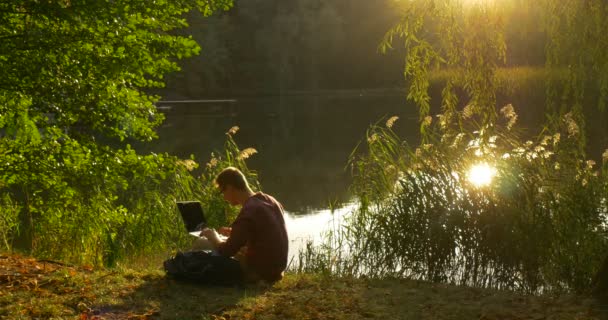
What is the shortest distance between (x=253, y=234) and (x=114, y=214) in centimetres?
260

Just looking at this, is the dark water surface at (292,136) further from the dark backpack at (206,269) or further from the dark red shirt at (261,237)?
the dark backpack at (206,269)

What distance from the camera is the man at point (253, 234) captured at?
20.3 feet

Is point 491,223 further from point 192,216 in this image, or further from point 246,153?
point 246,153

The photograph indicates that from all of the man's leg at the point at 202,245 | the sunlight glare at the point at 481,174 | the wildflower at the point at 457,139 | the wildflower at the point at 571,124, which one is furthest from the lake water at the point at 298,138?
the man's leg at the point at 202,245

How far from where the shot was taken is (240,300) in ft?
19.2

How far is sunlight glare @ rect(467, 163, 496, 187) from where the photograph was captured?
8102 millimetres

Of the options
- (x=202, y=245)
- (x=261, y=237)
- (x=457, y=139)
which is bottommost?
(x=202, y=245)

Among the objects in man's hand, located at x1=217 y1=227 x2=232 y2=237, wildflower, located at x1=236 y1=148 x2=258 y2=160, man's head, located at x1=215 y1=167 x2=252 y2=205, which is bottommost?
man's hand, located at x1=217 y1=227 x2=232 y2=237

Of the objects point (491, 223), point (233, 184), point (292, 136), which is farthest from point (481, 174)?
point (292, 136)

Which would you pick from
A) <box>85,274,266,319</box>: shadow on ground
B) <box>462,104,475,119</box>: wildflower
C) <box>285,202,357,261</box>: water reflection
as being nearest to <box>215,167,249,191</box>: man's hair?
<box>85,274,266,319</box>: shadow on ground

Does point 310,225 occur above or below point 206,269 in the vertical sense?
above

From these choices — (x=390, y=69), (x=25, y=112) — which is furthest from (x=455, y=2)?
(x=390, y=69)

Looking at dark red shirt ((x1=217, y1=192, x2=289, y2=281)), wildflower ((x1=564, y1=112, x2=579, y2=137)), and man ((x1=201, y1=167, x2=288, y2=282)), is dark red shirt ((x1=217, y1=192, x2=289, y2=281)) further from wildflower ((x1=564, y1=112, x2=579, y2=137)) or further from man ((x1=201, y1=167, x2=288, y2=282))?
wildflower ((x1=564, y1=112, x2=579, y2=137))

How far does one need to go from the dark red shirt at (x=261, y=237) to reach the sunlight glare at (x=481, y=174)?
2.70 m
